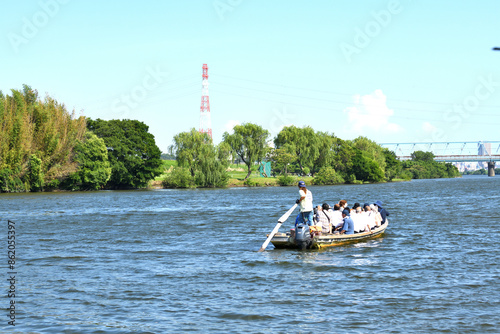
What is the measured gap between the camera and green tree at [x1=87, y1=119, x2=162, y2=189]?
8675 cm

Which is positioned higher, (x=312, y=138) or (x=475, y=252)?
(x=312, y=138)

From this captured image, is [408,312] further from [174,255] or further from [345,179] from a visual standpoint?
[345,179]

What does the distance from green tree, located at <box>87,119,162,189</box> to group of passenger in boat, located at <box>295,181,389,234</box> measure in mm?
65325

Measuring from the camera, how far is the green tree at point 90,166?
7912 cm

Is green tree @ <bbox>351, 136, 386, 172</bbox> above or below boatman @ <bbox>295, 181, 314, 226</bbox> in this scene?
above

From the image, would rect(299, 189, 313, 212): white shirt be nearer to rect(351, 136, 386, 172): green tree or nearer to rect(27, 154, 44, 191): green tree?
rect(27, 154, 44, 191): green tree

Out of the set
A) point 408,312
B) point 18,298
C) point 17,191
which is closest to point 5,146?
point 17,191

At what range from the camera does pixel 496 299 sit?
1414cm

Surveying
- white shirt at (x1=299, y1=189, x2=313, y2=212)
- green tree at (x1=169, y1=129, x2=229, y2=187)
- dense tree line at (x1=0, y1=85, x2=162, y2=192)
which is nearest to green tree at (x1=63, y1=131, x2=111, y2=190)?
dense tree line at (x1=0, y1=85, x2=162, y2=192)

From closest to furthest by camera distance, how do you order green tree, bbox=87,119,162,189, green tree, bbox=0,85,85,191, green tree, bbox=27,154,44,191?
green tree, bbox=0,85,85,191 < green tree, bbox=27,154,44,191 < green tree, bbox=87,119,162,189

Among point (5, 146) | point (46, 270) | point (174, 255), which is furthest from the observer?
point (5, 146)

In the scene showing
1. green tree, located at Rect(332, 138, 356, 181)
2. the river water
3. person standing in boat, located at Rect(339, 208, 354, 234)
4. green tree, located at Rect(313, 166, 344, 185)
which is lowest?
the river water

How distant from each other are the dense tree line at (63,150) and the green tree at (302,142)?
34.3m

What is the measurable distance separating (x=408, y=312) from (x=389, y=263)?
266 inches
